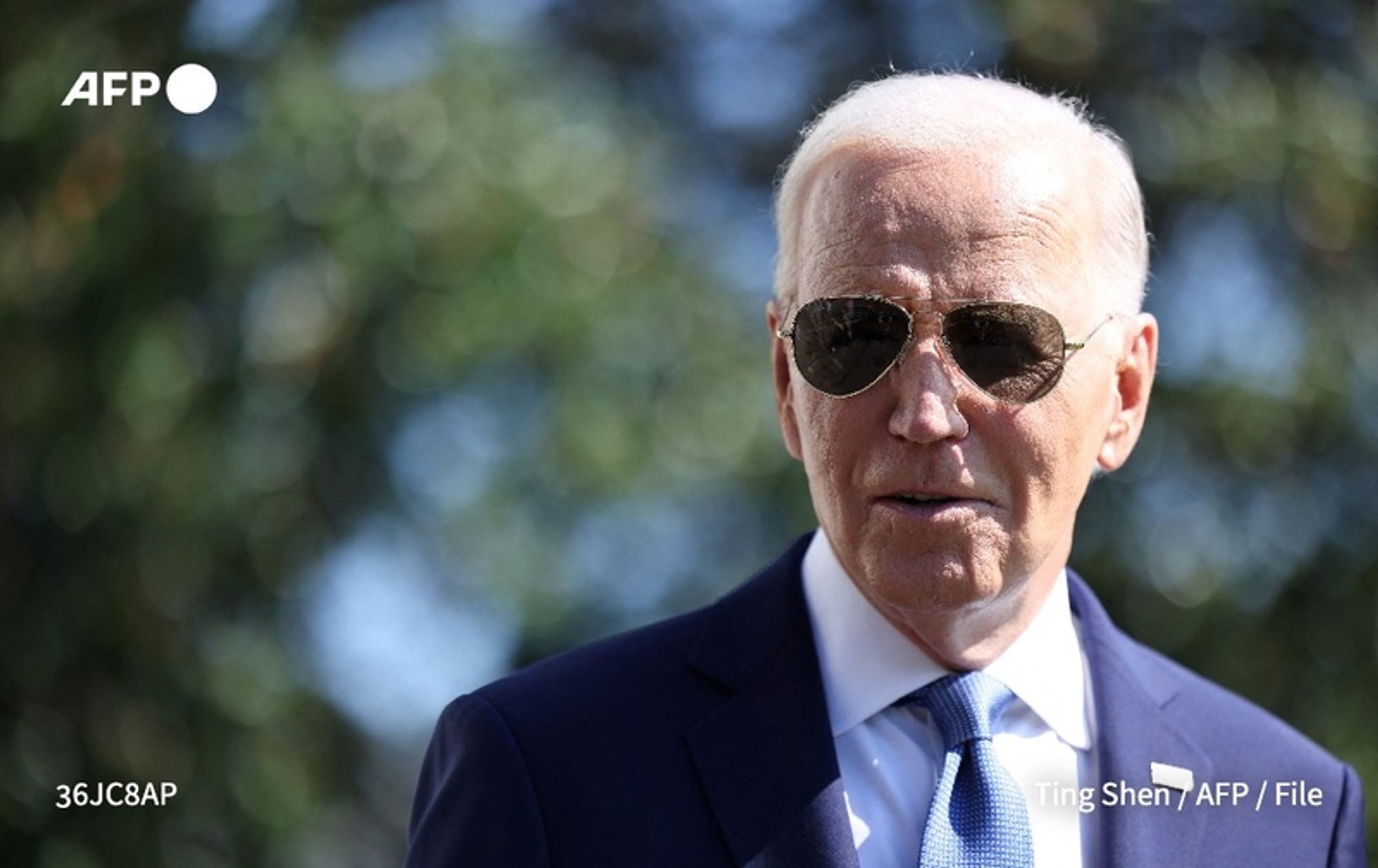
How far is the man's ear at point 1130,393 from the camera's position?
235 centimetres

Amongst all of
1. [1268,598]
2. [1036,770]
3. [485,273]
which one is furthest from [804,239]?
[1268,598]

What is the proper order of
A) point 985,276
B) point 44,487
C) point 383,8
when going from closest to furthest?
point 985,276 < point 44,487 < point 383,8

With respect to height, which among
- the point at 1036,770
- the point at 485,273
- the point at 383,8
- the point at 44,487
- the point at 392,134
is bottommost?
the point at 1036,770

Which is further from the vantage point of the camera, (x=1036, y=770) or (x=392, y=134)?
(x=392, y=134)

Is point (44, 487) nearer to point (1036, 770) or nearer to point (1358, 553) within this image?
point (1036, 770)

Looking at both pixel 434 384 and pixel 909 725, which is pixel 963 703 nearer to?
pixel 909 725

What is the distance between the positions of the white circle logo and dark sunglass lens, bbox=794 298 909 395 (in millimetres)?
2594

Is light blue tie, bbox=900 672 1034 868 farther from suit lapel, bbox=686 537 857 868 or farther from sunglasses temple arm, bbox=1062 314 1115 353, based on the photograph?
sunglasses temple arm, bbox=1062 314 1115 353

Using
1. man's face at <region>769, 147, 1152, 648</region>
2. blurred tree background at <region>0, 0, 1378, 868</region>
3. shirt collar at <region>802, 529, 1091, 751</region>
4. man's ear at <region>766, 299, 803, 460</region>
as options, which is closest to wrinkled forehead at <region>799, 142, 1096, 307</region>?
man's face at <region>769, 147, 1152, 648</region>

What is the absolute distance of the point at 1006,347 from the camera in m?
2.08

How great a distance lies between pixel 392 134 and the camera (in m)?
4.31

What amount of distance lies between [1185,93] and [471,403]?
2.13 m

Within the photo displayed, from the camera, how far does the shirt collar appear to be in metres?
2.13

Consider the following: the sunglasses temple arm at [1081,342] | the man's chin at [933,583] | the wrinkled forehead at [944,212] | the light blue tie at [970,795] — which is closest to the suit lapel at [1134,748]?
the light blue tie at [970,795]
